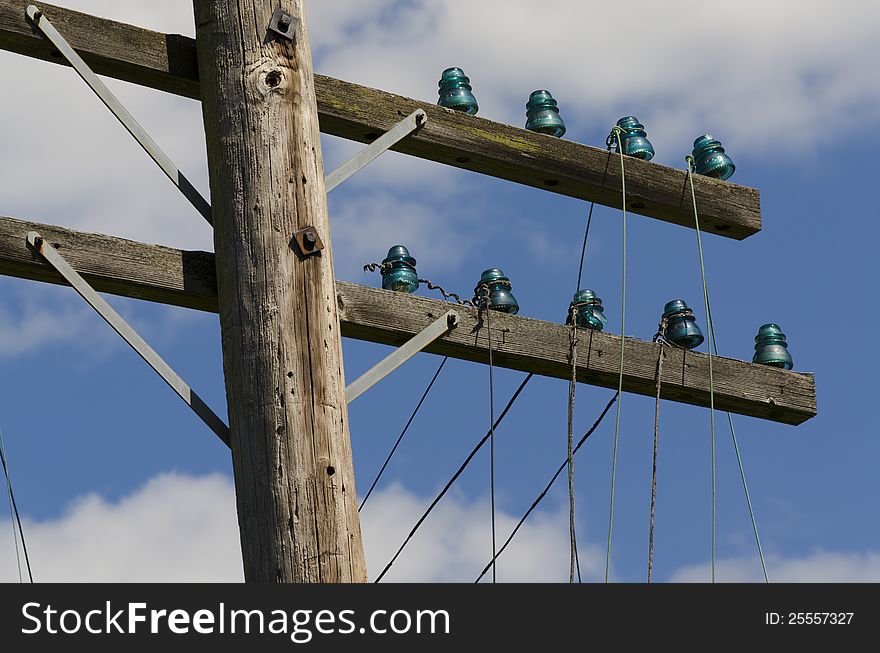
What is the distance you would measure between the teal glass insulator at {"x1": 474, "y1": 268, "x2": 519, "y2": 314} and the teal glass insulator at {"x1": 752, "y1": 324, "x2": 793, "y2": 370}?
1068mm

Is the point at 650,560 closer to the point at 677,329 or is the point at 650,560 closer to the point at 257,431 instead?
the point at 677,329

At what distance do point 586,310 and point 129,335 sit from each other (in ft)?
6.23

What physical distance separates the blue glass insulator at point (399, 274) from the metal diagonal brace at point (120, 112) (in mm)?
1047

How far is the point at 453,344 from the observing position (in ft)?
17.6

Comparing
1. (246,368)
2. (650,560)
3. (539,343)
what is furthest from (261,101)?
(650,560)

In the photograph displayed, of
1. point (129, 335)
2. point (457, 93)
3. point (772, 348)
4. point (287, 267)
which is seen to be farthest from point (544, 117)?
point (129, 335)

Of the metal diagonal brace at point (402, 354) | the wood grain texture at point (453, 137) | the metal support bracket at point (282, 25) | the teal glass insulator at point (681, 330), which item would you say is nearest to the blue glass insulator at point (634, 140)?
the wood grain texture at point (453, 137)

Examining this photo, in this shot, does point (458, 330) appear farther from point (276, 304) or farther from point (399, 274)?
point (276, 304)

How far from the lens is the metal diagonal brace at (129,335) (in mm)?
4309

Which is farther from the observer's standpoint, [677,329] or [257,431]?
[677,329]

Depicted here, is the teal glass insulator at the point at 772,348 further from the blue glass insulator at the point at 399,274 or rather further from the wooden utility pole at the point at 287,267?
the blue glass insulator at the point at 399,274

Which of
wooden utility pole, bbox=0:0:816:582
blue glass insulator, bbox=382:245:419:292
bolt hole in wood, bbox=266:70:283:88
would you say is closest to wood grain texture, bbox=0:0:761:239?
wooden utility pole, bbox=0:0:816:582

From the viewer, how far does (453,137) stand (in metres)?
5.56

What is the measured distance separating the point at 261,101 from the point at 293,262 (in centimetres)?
51
